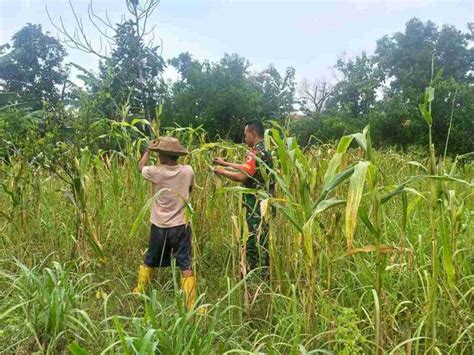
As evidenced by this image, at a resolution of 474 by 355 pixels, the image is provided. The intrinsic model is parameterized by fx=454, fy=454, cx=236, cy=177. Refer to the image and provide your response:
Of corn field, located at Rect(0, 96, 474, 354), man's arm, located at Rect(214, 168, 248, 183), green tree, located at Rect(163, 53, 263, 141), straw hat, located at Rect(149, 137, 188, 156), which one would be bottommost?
corn field, located at Rect(0, 96, 474, 354)

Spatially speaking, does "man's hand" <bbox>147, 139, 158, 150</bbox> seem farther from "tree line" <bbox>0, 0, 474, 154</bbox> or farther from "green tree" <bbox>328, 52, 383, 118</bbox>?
"green tree" <bbox>328, 52, 383, 118</bbox>

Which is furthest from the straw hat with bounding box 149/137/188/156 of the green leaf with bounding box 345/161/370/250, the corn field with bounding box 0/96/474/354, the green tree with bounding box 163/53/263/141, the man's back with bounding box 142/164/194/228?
the green tree with bounding box 163/53/263/141

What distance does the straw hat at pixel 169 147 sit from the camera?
2.98m

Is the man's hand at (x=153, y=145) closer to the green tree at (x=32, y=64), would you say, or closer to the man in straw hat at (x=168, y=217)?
the man in straw hat at (x=168, y=217)

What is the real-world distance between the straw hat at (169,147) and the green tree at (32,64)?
21272 mm

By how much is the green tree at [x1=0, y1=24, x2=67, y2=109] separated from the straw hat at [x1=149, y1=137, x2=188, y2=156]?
21272mm

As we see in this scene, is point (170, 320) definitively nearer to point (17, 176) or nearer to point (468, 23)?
point (17, 176)

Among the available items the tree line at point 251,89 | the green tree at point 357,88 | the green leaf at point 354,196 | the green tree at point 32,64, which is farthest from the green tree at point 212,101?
the green leaf at point 354,196

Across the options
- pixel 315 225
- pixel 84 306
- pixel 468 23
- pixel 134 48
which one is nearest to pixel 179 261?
pixel 84 306

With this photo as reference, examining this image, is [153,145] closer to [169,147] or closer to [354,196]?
[169,147]

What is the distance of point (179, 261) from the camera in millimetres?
2959

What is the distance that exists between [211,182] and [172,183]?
0.54 meters

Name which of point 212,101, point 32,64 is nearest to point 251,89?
point 212,101

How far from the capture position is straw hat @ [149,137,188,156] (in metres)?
2.98
